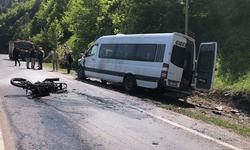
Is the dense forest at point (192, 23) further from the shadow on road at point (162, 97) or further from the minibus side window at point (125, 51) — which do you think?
the minibus side window at point (125, 51)

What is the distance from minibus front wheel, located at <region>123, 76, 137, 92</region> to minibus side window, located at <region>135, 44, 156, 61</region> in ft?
3.07

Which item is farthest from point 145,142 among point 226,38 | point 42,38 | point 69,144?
point 42,38

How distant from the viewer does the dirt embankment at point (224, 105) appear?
7.34 metres

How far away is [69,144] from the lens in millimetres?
3646

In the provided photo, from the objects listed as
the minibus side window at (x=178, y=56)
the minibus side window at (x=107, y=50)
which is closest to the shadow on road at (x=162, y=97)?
the minibus side window at (x=178, y=56)

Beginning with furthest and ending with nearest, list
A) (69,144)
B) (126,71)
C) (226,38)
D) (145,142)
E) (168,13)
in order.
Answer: (168,13)
(226,38)
(126,71)
(145,142)
(69,144)

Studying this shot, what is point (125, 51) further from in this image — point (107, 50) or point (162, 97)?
point (162, 97)

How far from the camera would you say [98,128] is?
4.50 m

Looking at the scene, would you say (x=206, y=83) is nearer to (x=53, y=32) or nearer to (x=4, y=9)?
(x=53, y=32)

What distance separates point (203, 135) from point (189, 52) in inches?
213

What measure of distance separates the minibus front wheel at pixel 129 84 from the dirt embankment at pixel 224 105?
2499 mm

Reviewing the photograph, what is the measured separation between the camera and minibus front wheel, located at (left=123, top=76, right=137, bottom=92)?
9.70 metres

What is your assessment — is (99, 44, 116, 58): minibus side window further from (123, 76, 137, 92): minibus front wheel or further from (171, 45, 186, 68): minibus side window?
(171, 45, 186, 68): minibus side window

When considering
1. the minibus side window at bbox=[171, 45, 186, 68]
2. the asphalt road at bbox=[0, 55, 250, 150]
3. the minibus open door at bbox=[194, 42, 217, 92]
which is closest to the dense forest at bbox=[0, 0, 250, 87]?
the minibus open door at bbox=[194, 42, 217, 92]
